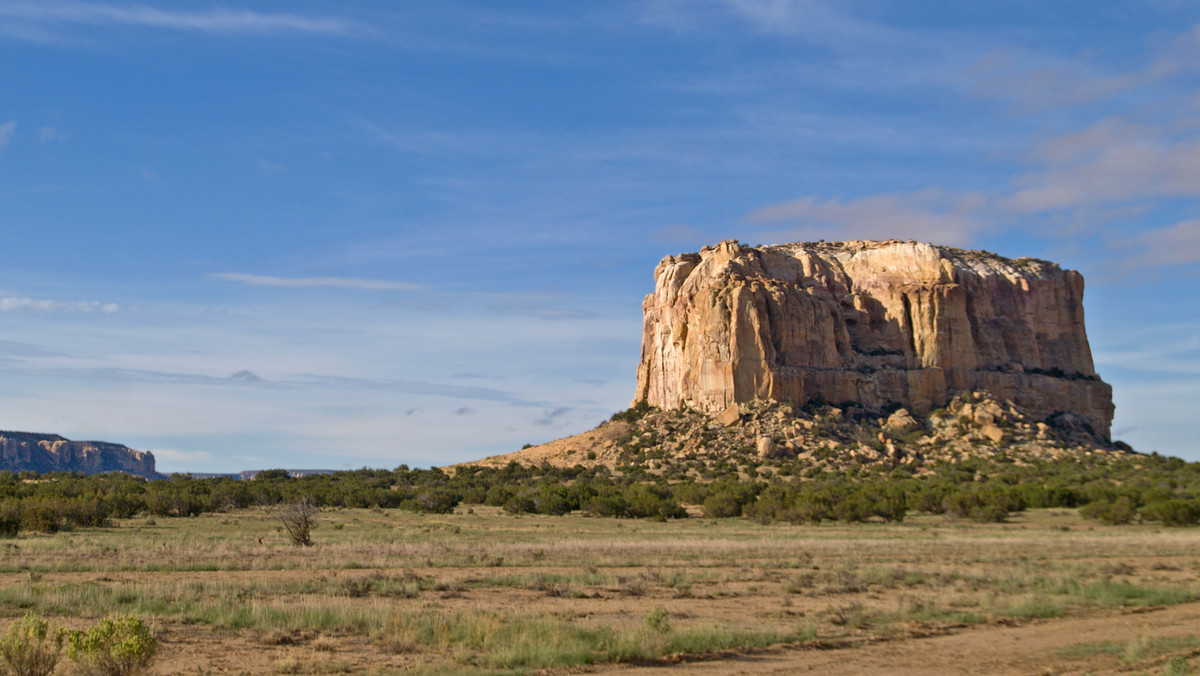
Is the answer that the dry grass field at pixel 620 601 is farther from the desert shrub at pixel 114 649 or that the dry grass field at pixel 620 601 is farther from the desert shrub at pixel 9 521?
the desert shrub at pixel 9 521

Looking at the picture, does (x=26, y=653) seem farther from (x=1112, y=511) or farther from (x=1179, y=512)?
(x=1179, y=512)

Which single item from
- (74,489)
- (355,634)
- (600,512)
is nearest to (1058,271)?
(600,512)

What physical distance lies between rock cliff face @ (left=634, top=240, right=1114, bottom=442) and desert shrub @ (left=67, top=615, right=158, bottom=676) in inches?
2904

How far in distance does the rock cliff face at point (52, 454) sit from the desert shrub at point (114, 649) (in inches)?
6382

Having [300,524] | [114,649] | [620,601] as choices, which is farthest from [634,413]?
[114,649]

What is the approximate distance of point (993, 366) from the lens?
89562mm

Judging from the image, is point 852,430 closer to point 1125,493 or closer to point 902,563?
point 1125,493

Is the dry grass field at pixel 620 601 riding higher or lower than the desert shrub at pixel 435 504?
lower

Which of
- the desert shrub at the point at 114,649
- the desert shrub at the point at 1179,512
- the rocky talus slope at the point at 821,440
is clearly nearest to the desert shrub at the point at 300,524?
the desert shrub at the point at 114,649

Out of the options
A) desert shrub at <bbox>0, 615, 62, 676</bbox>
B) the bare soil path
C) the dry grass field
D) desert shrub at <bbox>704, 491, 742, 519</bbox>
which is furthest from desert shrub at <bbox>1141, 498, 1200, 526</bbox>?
desert shrub at <bbox>0, 615, 62, 676</bbox>

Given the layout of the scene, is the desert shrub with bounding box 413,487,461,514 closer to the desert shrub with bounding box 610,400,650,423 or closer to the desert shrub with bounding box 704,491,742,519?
the desert shrub with bounding box 704,491,742,519

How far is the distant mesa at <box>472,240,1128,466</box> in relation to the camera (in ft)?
260

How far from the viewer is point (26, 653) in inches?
412

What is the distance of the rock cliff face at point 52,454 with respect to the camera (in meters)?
160
